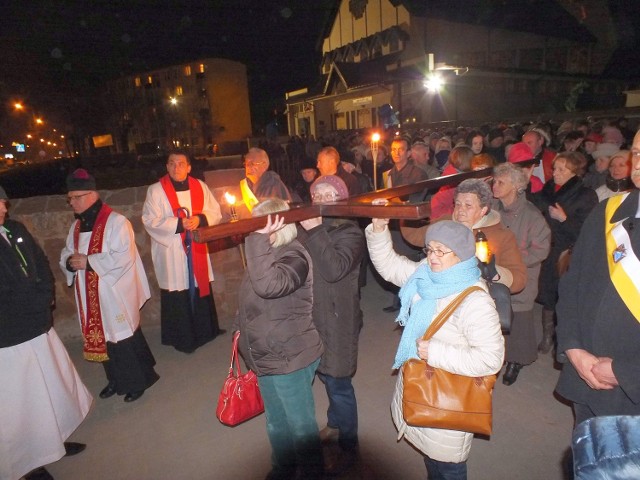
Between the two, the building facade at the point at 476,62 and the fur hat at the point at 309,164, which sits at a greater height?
the building facade at the point at 476,62

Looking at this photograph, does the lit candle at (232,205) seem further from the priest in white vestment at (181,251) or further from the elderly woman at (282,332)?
the priest in white vestment at (181,251)

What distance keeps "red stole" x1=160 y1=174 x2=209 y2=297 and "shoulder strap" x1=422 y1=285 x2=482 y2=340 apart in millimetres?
3461

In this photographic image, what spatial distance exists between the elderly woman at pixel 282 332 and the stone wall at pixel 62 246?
3190 mm

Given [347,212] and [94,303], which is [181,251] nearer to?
[94,303]

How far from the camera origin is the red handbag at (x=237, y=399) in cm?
279

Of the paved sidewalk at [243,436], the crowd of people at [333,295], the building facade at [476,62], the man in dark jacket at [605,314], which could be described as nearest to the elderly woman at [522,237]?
the crowd of people at [333,295]

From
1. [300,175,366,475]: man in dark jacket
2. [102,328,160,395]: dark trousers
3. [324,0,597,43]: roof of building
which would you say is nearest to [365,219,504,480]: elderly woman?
[300,175,366,475]: man in dark jacket

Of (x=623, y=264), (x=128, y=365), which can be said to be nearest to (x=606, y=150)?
(x=623, y=264)

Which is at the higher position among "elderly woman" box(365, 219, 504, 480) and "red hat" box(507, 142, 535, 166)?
"red hat" box(507, 142, 535, 166)

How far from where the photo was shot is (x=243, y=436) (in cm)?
356

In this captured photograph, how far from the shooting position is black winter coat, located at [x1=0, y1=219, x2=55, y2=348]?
2994mm

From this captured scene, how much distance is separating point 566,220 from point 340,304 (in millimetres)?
2710

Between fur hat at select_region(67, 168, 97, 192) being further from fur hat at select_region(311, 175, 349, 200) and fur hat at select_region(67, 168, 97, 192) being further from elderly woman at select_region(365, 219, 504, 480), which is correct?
elderly woman at select_region(365, 219, 504, 480)

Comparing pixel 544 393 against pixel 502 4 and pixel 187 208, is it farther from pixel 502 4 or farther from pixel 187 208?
pixel 502 4
